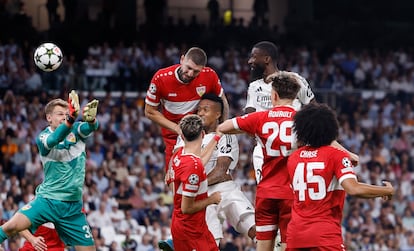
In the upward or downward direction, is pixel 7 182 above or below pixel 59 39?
below

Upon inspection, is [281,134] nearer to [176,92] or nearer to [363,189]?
[363,189]

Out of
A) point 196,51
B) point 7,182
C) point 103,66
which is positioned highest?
point 196,51

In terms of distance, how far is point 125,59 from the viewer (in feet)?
92.8

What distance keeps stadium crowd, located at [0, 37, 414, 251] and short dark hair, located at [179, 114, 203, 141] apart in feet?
32.8

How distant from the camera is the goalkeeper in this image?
11484mm

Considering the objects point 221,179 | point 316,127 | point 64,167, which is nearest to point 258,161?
point 221,179

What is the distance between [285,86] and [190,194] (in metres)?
1.51

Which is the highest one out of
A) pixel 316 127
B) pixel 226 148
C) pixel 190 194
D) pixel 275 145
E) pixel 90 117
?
pixel 316 127

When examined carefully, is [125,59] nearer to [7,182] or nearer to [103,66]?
[103,66]

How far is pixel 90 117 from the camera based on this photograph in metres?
11.0

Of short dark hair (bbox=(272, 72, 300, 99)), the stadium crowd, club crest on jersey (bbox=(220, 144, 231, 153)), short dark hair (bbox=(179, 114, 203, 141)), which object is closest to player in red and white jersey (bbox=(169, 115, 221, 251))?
short dark hair (bbox=(179, 114, 203, 141))

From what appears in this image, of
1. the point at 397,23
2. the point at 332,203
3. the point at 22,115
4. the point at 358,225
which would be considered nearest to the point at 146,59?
the point at 22,115

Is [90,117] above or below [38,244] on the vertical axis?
above

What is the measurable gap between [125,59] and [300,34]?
8.35m
